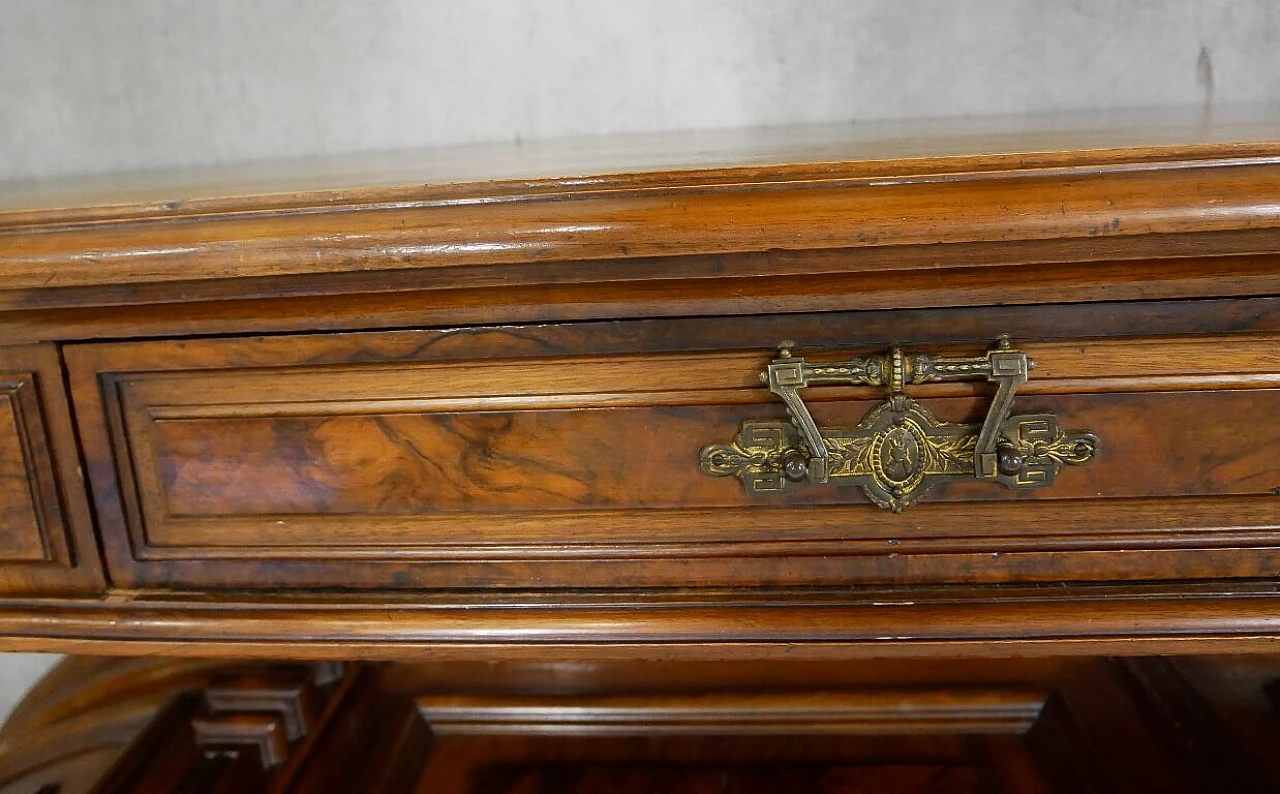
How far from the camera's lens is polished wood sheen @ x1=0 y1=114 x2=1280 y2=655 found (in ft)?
1.09

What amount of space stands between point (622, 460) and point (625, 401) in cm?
3

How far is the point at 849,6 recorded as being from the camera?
2.58 ft

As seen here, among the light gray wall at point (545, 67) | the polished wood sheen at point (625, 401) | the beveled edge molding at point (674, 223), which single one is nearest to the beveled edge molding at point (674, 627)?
the polished wood sheen at point (625, 401)

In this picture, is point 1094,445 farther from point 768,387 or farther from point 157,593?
point 157,593

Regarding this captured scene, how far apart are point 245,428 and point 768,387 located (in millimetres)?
250

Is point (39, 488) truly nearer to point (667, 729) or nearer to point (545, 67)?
point (667, 729)

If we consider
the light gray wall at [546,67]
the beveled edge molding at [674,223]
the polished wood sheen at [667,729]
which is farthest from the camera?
the light gray wall at [546,67]

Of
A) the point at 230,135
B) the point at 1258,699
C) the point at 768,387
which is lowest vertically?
the point at 1258,699

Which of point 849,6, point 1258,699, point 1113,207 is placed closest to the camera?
point 1113,207

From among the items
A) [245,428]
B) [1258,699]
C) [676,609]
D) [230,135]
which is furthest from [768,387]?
[230,135]

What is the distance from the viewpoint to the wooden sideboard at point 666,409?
0.33m

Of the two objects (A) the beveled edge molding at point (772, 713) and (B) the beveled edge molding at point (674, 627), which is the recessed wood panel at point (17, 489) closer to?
(B) the beveled edge molding at point (674, 627)

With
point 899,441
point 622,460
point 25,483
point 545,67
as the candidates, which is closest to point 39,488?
point 25,483

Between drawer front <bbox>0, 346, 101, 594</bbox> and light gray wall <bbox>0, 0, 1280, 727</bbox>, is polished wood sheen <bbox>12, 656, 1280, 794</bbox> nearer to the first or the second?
drawer front <bbox>0, 346, 101, 594</bbox>
